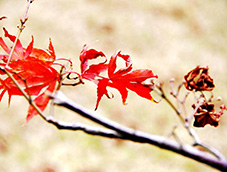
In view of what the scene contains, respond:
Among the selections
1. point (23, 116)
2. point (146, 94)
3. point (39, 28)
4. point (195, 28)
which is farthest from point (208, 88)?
point (195, 28)

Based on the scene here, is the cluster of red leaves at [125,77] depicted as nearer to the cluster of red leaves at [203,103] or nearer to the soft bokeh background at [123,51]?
the cluster of red leaves at [203,103]

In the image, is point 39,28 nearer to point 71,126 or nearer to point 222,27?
point 222,27

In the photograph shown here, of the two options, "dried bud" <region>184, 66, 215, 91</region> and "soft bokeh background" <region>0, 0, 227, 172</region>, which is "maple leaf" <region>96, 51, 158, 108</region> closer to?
"dried bud" <region>184, 66, 215, 91</region>

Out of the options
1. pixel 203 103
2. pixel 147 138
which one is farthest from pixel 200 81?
pixel 147 138

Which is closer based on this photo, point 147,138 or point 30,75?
point 147,138

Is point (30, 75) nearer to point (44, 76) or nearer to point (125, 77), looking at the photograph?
point (44, 76)

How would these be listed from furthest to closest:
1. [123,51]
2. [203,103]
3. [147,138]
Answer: [123,51]
[203,103]
[147,138]

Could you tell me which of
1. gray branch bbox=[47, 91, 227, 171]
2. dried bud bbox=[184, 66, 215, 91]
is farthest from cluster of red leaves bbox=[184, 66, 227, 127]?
gray branch bbox=[47, 91, 227, 171]
